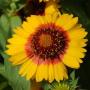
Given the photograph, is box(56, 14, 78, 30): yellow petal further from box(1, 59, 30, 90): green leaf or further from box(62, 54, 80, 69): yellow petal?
box(1, 59, 30, 90): green leaf

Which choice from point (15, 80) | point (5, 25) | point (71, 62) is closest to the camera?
point (71, 62)

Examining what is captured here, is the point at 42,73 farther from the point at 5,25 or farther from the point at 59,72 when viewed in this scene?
the point at 5,25

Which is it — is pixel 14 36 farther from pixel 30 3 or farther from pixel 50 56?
pixel 30 3

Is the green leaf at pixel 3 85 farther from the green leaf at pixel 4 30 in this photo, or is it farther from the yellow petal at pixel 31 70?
the yellow petal at pixel 31 70

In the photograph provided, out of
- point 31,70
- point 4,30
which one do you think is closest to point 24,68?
point 31,70

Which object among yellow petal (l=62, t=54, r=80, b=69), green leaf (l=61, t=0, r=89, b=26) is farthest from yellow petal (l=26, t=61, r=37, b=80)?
green leaf (l=61, t=0, r=89, b=26)

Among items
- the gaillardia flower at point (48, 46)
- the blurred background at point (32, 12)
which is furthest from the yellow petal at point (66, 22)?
the blurred background at point (32, 12)

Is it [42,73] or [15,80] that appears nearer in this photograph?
[42,73]

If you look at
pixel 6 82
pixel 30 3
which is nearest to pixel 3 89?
pixel 6 82
